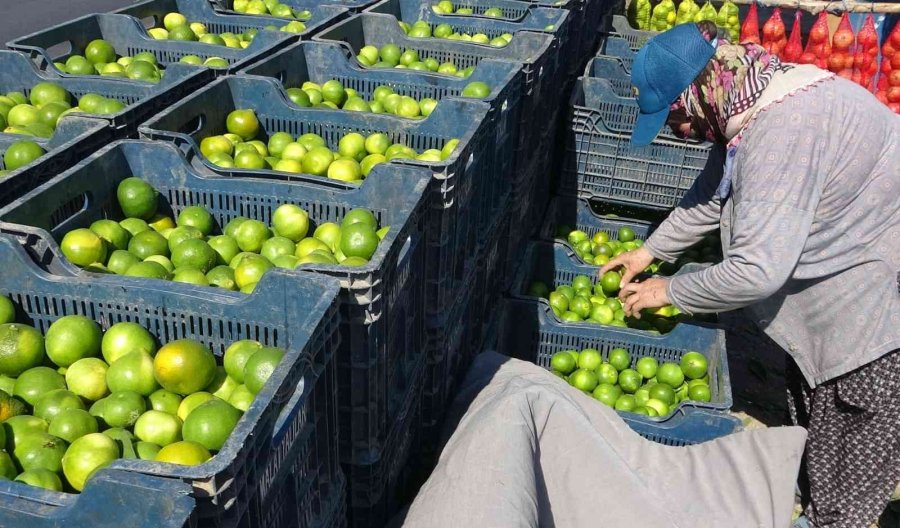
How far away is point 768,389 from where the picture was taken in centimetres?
512

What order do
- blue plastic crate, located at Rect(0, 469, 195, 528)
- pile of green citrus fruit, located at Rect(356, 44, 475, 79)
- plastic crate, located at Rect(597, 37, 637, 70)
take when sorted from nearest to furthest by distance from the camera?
blue plastic crate, located at Rect(0, 469, 195, 528) < pile of green citrus fruit, located at Rect(356, 44, 475, 79) < plastic crate, located at Rect(597, 37, 637, 70)

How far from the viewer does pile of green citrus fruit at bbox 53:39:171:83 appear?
4.04 metres

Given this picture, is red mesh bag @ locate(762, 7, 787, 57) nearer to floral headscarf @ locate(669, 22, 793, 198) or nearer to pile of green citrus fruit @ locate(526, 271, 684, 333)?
pile of green citrus fruit @ locate(526, 271, 684, 333)

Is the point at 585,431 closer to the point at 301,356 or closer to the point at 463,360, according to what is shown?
the point at 463,360

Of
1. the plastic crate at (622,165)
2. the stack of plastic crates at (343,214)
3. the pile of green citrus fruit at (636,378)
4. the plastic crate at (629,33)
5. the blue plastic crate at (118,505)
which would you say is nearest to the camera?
the blue plastic crate at (118,505)

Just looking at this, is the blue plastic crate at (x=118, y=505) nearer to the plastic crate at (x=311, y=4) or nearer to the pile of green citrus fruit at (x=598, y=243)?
the pile of green citrus fruit at (x=598, y=243)

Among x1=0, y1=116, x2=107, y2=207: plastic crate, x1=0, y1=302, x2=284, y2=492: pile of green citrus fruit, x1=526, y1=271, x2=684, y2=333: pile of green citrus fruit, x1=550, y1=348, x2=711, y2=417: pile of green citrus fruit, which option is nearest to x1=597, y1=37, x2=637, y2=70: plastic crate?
x1=526, y1=271, x2=684, y2=333: pile of green citrus fruit

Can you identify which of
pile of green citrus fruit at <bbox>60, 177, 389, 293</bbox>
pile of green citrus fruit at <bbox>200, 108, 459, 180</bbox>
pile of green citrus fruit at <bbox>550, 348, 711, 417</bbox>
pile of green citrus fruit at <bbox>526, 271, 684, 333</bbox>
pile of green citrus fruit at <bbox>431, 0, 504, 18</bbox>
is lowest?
pile of green citrus fruit at <bbox>550, 348, 711, 417</bbox>

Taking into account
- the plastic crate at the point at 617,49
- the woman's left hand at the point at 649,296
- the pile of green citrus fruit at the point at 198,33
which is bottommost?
the woman's left hand at the point at 649,296

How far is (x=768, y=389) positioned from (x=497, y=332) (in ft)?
6.83

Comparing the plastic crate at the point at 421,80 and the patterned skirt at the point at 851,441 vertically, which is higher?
the plastic crate at the point at 421,80

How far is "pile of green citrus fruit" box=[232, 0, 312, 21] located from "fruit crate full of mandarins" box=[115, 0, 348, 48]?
0.03 metres

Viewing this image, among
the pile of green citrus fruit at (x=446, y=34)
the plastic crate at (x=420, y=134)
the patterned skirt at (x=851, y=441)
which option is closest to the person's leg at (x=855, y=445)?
the patterned skirt at (x=851, y=441)

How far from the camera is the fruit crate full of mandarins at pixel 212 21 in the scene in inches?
187
